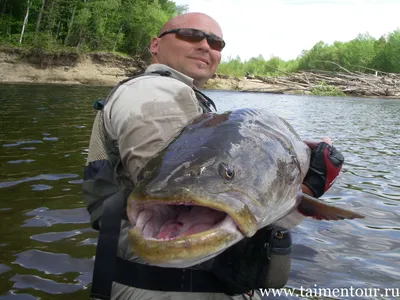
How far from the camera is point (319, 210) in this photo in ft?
7.05

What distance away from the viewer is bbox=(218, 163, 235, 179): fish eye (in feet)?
5.24

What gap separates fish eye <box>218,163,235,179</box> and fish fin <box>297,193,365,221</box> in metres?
0.68

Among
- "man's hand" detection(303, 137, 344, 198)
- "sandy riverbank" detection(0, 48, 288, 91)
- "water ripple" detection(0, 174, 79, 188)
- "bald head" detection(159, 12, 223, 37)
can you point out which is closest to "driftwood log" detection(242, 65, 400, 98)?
"sandy riverbank" detection(0, 48, 288, 91)

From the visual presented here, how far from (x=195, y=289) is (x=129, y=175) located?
67 cm

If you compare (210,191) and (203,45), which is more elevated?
(203,45)

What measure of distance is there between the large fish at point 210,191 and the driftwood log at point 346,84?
42576mm

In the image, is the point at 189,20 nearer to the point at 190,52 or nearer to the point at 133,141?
the point at 190,52

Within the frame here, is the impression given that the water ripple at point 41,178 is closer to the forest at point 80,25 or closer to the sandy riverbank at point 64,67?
the sandy riverbank at point 64,67

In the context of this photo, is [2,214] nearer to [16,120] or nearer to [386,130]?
[16,120]

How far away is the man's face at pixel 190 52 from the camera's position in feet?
9.59

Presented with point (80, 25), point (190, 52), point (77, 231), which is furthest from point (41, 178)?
point (80, 25)

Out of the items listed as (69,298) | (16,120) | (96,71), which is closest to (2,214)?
(69,298)

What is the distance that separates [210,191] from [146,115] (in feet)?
1.83

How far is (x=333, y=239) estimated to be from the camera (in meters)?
4.76
